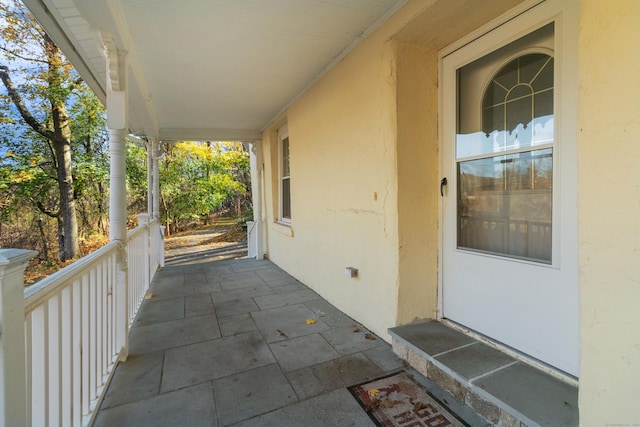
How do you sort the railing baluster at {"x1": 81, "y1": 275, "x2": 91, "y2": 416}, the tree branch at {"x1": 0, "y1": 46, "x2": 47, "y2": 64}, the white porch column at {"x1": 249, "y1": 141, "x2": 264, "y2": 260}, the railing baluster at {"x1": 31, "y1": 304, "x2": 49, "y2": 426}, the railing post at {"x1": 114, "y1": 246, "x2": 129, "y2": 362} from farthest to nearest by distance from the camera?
the tree branch at {"x1": 0, "y1": 46, "x2": 47, "y2": 64} < the white porch column at {"x1": 249, "y1": 141, "x2": 264, "y2": 260} < the railing post at {"x1": 114, "y1": 246, "x2": 129, "y2": 362} < the railing baluster at {"x1": 81, "y1": 275, "x2": 91, "y2": 416} < the railing baluster at {"x1": 31, "y1": 304, "x2": 49, "y2": 426}

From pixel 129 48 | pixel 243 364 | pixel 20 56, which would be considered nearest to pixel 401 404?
pixel 243 364

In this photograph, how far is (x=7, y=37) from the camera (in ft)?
22.0

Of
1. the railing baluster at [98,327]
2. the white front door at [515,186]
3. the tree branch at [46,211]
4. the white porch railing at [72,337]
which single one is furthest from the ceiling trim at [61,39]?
the tree branch at [46,211]

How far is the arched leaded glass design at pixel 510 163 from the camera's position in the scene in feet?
5.72

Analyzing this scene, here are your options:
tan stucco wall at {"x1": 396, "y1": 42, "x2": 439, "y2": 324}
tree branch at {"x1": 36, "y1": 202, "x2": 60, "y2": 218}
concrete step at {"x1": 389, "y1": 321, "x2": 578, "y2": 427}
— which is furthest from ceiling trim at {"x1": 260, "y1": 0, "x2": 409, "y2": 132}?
tree branch at {"x1": 36, "y1": 202, "x2": 60, "y2": 218}

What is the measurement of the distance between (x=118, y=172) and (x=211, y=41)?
1350 mm

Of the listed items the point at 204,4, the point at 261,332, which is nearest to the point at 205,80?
the point at 204,4

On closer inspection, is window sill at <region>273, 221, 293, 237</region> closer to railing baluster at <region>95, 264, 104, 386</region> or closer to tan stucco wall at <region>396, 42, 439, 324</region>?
tan stucco wall at <region>396, 42, 439, 324</region>

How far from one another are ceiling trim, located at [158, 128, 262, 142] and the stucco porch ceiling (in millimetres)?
1569

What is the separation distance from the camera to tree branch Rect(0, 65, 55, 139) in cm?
708

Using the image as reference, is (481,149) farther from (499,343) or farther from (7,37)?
(7,37)

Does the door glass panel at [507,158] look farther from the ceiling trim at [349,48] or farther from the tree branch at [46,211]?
the tree branch at [46,211]

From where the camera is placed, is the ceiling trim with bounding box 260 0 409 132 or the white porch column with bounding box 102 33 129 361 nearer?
the ceiling trim with bounding box 260 0 409 132

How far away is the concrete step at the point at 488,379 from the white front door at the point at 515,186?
0.13m
